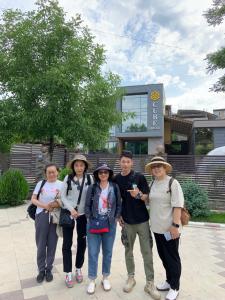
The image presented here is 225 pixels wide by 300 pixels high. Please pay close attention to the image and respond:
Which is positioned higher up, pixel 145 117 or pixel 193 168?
pixel 145 117

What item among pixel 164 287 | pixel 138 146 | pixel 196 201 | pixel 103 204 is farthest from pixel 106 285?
pixel 138 146

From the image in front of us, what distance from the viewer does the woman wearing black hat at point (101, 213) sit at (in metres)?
3.41

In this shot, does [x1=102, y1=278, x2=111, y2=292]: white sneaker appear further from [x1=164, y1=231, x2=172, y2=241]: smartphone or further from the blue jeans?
[x1=164, y1=231, x2=172, y2=241]: smartphone

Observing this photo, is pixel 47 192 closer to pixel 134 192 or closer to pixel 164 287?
pixel 134 192

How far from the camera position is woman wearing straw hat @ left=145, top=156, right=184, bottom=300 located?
320cm

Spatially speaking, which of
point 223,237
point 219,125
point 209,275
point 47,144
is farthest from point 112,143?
point 209,275

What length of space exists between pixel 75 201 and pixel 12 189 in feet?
23.0

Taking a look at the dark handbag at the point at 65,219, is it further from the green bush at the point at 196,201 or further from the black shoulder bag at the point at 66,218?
the green bush at the point at 196,201

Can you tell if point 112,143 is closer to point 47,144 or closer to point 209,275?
point 47,144

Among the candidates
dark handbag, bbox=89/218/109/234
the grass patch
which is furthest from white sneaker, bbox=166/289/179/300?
the grass patch

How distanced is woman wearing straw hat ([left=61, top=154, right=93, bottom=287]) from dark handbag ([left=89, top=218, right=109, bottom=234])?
9.9 inches

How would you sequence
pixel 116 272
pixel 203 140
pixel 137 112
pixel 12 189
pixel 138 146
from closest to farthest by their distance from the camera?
pixel 116 272, pixel 12 189, pixel 203 140, pixel 137 112, pixel 138 146

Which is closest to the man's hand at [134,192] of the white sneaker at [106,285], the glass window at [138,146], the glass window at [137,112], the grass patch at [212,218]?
the white sneaker at [106,285]

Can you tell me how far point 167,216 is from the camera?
3266 millimetres
